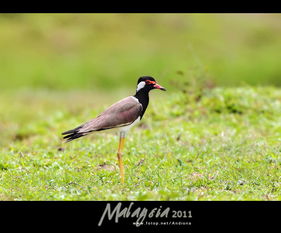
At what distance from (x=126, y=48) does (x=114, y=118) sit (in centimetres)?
2002

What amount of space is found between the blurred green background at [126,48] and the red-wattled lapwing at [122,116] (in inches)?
624

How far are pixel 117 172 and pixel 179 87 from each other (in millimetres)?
5199

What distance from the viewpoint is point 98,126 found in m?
8.13

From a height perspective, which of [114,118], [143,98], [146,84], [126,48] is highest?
[126,48]

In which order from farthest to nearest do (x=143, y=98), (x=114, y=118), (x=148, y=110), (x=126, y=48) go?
(x=126, y=48)
(x=148, y=110)
(x=143, y=98)
(x=114, y=118)

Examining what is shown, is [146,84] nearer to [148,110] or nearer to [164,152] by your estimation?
[164,152]

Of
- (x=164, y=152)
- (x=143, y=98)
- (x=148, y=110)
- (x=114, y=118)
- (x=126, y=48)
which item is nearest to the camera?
(x=114, y=118)

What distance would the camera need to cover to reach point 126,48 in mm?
28016

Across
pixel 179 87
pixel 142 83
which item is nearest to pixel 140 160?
pixel 142 83

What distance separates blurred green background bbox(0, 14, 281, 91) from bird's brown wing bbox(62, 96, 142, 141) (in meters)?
16.1

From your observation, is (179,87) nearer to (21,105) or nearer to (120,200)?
(21,105)

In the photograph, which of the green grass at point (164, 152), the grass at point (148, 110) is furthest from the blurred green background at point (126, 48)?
the green grass at point (164, 152)

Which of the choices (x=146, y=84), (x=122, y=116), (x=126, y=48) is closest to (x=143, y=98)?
(x=146, y=84)

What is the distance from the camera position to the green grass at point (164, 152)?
7.98 m
